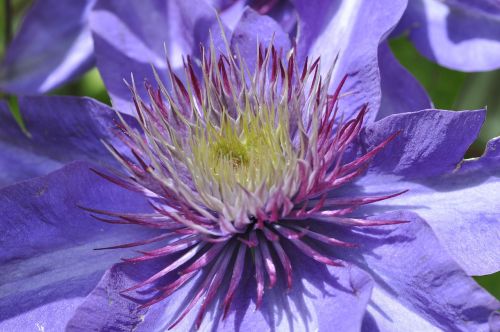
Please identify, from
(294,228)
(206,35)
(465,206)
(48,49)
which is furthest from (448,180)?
(48,49)

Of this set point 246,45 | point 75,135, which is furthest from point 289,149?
point 75,135

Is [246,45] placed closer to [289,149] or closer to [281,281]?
[289,149]

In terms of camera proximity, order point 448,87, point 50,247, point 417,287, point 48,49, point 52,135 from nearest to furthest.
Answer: point 417,287
point 50,247
point 52,135
point 48,49
point 448,87

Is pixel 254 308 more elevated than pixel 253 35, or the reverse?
pixel 253 35

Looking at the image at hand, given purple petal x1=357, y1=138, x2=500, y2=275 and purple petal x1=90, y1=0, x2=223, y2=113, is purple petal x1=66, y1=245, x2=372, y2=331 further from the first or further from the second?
purple petal x1=90, y1=0, x2=223, y2=113

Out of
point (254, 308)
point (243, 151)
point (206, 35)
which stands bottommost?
point (254, 308)

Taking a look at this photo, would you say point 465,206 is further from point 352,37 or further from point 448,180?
point 352,37

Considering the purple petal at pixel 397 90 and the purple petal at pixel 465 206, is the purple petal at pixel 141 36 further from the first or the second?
the purple petal at pixel 465 206
